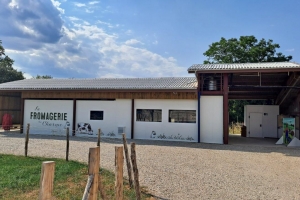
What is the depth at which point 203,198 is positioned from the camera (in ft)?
16.6

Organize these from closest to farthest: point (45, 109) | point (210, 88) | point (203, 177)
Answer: point (203, 177)
point (210, 88)
point (45, 109)

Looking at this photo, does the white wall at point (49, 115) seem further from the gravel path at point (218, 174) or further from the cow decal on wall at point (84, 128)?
the gravel path at point (218, 174)

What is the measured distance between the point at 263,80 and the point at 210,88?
400cm

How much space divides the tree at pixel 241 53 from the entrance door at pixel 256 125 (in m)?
6.36

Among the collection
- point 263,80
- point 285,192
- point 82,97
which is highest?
point 263,80

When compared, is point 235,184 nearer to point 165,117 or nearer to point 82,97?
point 165,117

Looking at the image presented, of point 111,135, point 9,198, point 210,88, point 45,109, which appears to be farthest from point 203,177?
point 45,109

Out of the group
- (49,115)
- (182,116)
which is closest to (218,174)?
(182,116)

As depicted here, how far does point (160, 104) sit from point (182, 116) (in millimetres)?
1499

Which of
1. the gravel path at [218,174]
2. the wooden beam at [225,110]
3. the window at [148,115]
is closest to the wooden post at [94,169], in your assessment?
the gravel path at [218,174]

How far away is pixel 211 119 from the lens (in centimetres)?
1421

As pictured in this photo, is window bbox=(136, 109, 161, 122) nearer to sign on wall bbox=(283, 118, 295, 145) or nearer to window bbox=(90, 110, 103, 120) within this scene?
window bbox=(90, 110, 103, 120)

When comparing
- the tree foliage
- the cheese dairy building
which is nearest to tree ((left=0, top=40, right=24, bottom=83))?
the cheese dairy building

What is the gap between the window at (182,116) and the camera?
579 inches
